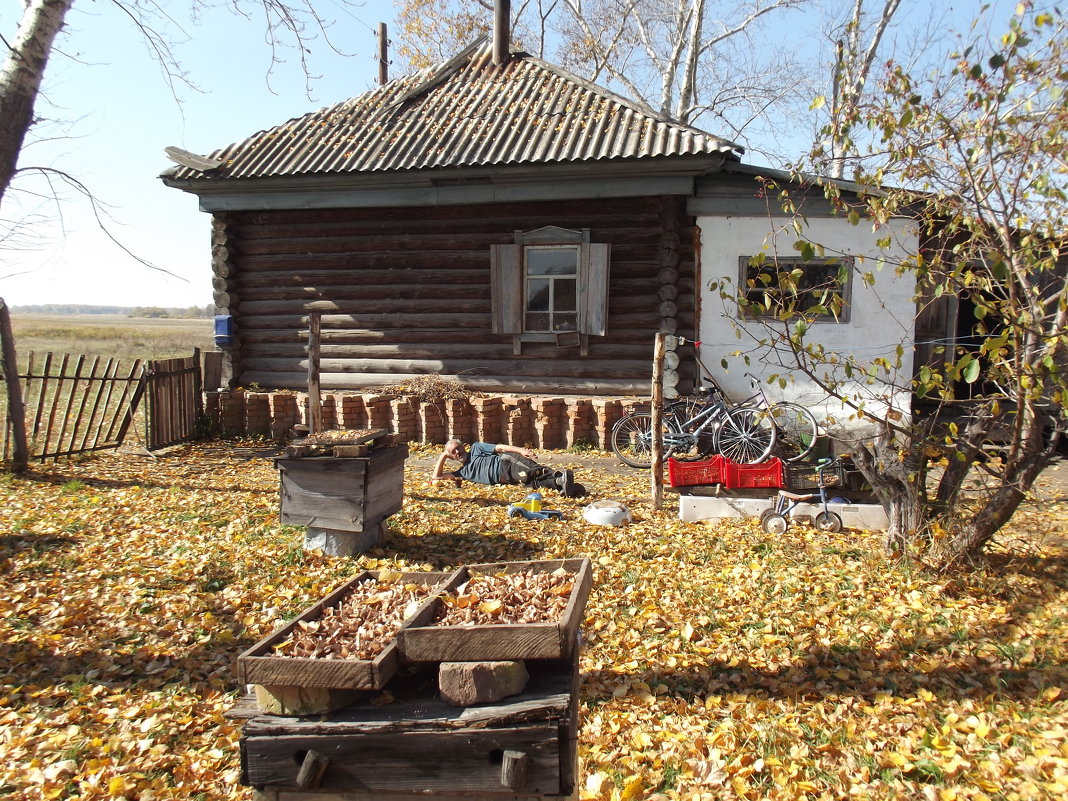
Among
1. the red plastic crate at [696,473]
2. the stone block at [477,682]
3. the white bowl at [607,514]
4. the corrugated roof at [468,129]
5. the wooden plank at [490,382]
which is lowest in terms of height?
the white bowl at [607,514]

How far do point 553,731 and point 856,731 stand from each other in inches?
80.6

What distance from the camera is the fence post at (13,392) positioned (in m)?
8.13

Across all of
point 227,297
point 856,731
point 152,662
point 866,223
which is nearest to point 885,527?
point 856,731

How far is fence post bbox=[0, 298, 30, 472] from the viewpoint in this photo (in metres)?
8.13

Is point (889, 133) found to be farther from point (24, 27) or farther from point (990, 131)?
point (24, 27)

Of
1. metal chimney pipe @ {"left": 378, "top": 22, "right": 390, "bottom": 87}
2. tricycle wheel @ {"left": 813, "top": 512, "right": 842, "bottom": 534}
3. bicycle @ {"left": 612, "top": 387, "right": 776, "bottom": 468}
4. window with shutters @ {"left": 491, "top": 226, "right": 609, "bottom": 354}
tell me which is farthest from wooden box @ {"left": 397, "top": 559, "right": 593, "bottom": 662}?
metal chimney pipe @ {"left": 378, "top": 22, "right": 390, "bottom": 87}

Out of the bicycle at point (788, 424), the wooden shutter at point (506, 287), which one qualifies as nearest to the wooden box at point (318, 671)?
the bicycle at point (788, 424)

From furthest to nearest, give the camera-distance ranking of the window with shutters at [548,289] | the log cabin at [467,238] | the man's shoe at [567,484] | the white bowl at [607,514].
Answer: the window with shutters at [548,289] → the log cabin at [467,238] → the man's shoe at [567,484] → the white bowl at [607,514]

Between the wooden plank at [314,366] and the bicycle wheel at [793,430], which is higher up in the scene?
the wooden plank at [314,366]

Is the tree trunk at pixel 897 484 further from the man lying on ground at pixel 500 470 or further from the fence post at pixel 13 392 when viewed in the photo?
the fence post at pixel 13 392

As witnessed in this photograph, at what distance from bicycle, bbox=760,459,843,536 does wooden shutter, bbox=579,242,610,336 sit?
14.3 feet

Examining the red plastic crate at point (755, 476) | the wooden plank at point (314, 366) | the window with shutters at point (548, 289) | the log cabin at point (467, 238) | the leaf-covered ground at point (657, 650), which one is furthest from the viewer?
the window with shutters at point (548, 289)

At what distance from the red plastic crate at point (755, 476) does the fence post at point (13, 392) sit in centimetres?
786

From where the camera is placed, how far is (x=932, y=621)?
4.48 m
